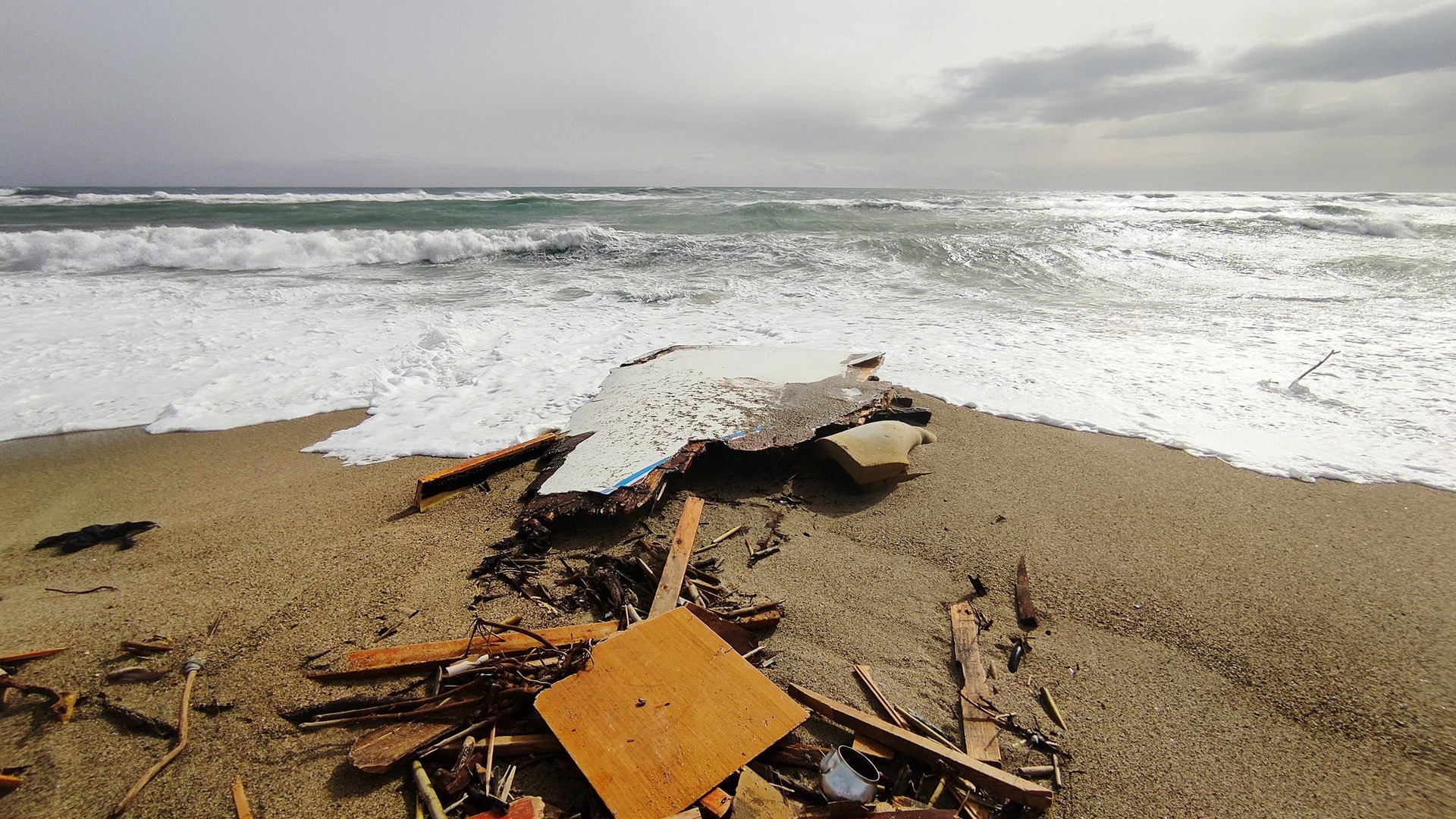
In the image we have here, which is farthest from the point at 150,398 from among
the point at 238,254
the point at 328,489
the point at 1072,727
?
the point at 238,254

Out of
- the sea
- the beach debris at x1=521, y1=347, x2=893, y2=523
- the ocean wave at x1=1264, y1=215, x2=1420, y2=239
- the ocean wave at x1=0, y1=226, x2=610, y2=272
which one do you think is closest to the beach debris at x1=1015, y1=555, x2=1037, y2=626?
the beach debris at x1=521, y1=347, x2=893, y2=523

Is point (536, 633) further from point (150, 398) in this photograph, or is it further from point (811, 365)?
point (150, 398)

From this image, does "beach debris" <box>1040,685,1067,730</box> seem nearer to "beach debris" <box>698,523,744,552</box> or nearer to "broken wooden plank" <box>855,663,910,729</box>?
"broken wooden plank" <box>855,663,910,729</box>

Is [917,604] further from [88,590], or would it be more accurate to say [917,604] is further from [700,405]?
[88,590]

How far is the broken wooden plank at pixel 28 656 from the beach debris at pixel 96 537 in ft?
3.45

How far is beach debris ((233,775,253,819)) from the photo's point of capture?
189 centimetres

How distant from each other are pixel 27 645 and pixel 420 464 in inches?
82.7

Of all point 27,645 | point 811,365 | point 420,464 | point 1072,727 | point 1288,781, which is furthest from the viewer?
point 811,365

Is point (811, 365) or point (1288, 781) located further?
point (811, 365)

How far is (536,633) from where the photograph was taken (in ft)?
7.88

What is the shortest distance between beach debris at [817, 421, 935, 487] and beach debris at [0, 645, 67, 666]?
398cm

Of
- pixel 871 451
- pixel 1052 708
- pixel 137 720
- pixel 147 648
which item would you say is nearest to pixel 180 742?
pixel 137 720

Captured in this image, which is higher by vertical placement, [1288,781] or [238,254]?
[238,254]

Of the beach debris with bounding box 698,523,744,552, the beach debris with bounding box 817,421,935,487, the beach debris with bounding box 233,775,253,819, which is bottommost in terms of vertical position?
the beach debris with bounding box 233,775,253,819
